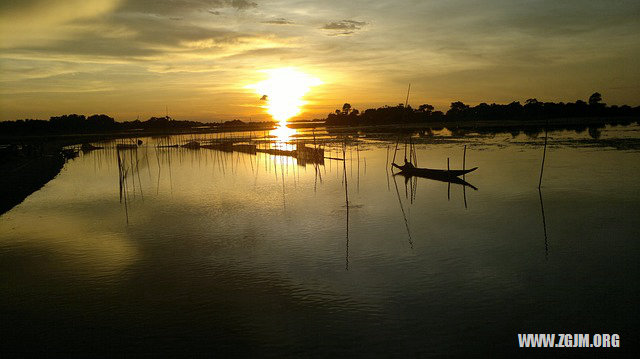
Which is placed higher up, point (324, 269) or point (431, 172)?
point (431, 172)

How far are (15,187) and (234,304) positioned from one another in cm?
1798

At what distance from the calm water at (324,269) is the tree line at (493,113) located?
66.3 metres

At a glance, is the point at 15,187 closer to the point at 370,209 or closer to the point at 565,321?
the point at 370,209

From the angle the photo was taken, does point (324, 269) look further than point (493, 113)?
No

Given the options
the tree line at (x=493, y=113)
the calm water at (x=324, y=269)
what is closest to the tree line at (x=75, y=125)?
the tree line at (x=493, y=113)

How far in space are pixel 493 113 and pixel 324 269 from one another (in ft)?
289

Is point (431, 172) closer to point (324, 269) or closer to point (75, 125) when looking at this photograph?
point (324, 269)

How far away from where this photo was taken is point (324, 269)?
898 centimetres

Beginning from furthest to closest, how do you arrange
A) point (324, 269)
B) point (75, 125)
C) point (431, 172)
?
point (75, 125), point (431, 172), point (324, 269)

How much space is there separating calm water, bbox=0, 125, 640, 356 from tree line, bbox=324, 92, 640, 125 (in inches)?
2611

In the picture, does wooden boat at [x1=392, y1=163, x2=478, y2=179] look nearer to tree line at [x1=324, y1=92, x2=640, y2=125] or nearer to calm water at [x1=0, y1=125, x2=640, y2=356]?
calm water at [x1=0, y1=125, x2=640, y2=356]

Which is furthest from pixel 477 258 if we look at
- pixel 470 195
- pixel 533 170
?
pixel 533 170

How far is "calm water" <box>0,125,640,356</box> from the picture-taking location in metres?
6.45

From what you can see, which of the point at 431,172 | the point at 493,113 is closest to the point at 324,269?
the point at 431,172
